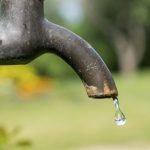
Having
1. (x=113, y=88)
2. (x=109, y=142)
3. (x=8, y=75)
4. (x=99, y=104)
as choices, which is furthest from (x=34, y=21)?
(x=99, y=104)

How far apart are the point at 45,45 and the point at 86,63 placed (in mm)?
82

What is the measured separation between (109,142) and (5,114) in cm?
387

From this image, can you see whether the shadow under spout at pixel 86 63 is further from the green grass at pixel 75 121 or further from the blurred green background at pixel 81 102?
the green grass at pixel 75 121

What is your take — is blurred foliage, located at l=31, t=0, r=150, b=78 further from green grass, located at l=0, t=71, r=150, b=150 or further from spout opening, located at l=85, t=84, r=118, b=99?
spout opening, located at l=85, t=84, r=118, b=99

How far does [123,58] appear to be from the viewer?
101 feet

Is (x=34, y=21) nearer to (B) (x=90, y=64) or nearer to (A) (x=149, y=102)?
(B) (x=90, y=64)

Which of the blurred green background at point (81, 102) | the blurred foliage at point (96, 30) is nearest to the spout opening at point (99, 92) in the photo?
the blurred green background at point (81, 102)

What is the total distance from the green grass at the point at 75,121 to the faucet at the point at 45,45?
4.44 metres

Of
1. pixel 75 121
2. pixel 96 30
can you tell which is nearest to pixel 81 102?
pixel 75 121

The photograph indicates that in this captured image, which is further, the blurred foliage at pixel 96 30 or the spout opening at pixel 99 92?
the blurred foliage at pixel 96 30

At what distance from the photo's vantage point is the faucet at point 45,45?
3.63 feet

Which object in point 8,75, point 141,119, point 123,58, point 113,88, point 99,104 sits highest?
point 123,58

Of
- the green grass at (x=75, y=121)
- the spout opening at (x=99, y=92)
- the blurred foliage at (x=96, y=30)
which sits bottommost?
the spout opening at (x=99, y=92)

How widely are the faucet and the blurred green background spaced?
2.77 ft
